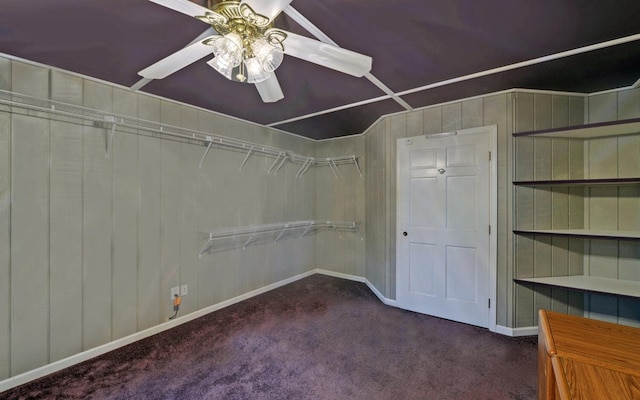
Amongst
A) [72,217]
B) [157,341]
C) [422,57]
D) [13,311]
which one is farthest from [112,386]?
[422,57]

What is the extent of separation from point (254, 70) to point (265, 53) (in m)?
0.11

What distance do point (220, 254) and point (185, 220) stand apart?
22.8 inches

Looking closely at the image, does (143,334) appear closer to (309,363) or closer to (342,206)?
(309,363)

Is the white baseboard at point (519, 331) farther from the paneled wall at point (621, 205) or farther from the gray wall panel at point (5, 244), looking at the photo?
the gray wall panel at point (5, 244)

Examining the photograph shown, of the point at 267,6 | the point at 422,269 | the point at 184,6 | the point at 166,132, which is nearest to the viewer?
the point at 267,6

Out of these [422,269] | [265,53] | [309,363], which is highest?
[265,53]

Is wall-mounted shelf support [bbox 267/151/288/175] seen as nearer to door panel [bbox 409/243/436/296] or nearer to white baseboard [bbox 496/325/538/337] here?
door panel [bbox 409/243/436/296]

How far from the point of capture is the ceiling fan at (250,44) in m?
1.28

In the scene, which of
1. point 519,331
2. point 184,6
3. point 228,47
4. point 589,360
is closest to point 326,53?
point 228,47

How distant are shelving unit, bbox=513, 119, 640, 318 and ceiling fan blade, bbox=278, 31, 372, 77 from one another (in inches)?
73.5

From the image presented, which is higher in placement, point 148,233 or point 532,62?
point 532,62

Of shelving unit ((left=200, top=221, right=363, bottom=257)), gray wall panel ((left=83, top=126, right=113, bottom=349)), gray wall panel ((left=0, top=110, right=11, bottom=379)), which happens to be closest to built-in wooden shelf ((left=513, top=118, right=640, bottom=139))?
shelving unit ((left=200, top=221, right=363, bottom=257))

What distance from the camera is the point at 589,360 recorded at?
2.91 ft

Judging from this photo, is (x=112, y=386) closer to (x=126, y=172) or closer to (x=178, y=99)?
(x=126, y=172)
